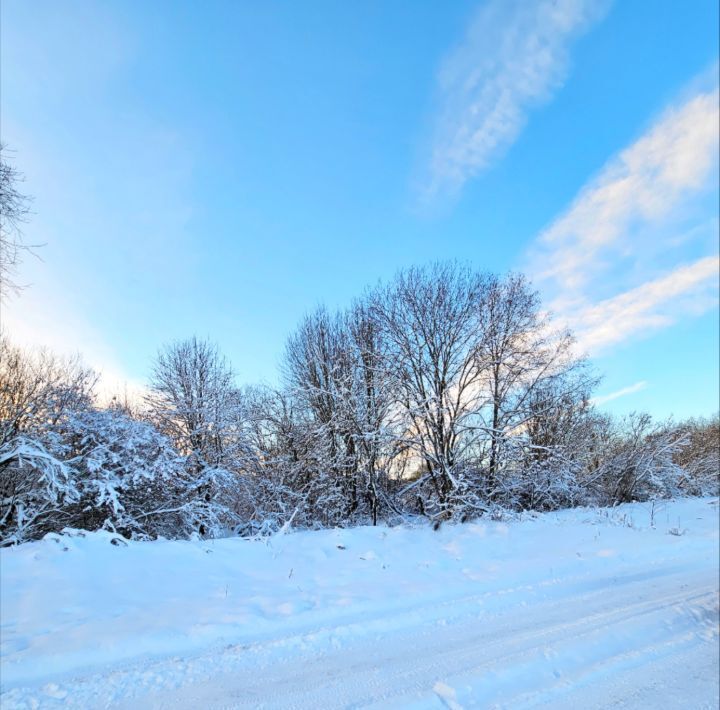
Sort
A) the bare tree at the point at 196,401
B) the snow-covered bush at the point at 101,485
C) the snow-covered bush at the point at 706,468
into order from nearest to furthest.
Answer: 1. the snow-covered bush at the point at 706,468
2. the snow-covered bush at the point at 101,485
3. the bare tree at the point at 196,401

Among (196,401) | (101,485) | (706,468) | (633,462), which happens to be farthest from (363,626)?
(196,401)

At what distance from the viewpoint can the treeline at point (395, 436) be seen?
11648 millimetres

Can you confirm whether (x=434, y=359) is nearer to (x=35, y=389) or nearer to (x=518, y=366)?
(x=518, y=366)

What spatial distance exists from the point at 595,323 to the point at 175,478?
12.8 m

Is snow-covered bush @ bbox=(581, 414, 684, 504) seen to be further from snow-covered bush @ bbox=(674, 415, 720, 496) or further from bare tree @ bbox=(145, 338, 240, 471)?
bare tree @ bbox=(145, 338, 240, 471)

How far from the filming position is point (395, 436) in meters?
12.5

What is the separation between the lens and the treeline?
11648 millimetres

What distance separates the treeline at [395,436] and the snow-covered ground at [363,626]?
16.5 feet

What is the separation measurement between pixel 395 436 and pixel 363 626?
27.5 feet

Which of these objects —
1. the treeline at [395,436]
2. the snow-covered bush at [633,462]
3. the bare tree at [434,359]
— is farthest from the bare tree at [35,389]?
the snow-covered bush at [633,462]

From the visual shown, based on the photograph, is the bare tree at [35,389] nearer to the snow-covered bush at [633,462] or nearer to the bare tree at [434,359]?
the bare tree at [434,359]

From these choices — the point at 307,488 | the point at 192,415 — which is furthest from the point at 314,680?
the point at 192,415

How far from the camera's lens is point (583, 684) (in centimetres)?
299

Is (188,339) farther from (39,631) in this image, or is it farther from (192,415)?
(39,631)
